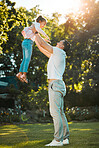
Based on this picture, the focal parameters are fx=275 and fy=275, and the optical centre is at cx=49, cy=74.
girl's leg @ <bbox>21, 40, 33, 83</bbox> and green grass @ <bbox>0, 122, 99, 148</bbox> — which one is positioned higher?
girl's leg @ <bbox>21, 40, 33, 83</bbox>

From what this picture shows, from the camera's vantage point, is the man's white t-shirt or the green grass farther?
the man's white t-shirt

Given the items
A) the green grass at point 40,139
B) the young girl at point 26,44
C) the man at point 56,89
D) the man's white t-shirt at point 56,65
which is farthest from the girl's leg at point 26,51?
the green grass at point 40,139

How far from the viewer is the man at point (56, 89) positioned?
574 centimetres

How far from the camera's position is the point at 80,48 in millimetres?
26781

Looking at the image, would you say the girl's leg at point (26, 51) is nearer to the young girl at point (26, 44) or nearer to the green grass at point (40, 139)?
the young girl at point (26, 44)

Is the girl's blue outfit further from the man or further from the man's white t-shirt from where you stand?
the man's white t-shirt

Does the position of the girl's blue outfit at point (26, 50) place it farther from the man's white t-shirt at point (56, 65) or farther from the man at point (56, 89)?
the man's white t-shirt at point (56, 65)

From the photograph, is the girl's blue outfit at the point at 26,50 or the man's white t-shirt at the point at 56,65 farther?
the man's white t-shirt at the point at 56,65

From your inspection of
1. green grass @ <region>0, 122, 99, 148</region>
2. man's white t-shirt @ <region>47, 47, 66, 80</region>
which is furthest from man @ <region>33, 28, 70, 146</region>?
green grass @ <region>0, 122, 99, 148</region>

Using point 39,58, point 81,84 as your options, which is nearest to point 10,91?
point 39,58

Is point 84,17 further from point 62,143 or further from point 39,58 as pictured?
point 62,143

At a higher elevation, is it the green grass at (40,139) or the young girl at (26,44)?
the young girl at (26,44)

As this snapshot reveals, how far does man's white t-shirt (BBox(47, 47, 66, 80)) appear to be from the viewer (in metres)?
5.98

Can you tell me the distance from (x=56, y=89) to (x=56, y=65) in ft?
1.76
